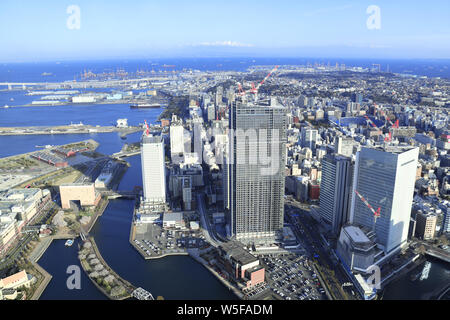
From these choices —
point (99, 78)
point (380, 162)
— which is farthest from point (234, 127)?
point (99, 78)

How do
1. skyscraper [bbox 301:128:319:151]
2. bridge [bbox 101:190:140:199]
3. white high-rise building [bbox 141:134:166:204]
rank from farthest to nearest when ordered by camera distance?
skyscraper [bbox 301:128:319:151] < bridge [bbox 101:190:140:199] < white high-rise building [bbox 141:134:166:204]

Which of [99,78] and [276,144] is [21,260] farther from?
[99,78]

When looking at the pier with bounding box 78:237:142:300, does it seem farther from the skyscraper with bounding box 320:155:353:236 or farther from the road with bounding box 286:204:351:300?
the skyscraper with bounding box 320:155:353:236

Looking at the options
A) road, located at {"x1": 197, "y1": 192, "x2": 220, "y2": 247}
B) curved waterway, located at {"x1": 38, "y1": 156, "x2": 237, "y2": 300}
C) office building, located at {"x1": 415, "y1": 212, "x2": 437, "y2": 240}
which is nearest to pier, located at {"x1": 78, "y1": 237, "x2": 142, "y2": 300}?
curved waterway, located at {"x1": 38, "y1": 156, "x2": 237, "y2": 300}

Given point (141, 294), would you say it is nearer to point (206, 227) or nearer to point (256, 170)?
point (206, 227)

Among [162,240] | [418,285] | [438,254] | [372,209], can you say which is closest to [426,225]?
[438,254]

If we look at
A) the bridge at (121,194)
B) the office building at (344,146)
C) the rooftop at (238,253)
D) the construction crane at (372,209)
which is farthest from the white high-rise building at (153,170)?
the office building at (344,146)
